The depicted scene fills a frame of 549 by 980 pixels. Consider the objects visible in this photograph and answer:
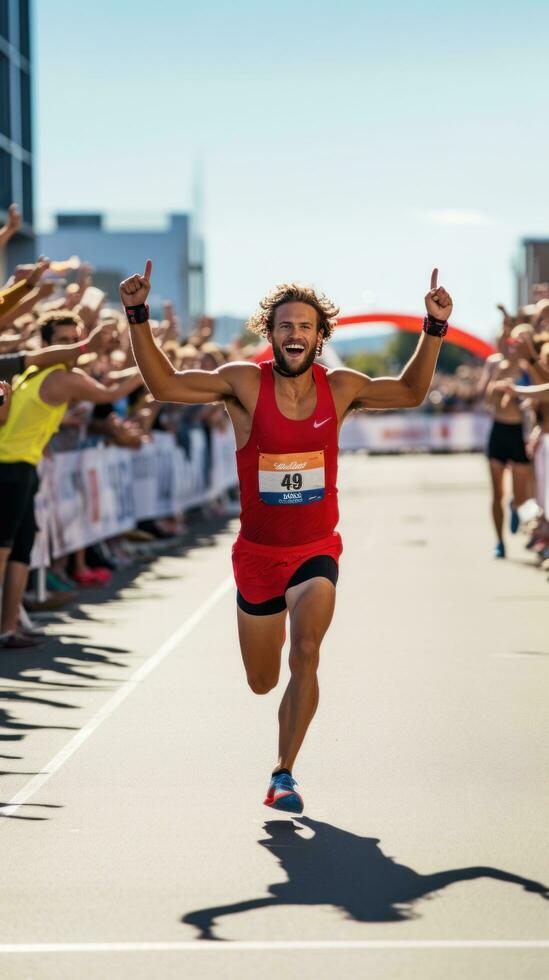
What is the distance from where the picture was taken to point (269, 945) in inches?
202

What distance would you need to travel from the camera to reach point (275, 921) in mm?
5375

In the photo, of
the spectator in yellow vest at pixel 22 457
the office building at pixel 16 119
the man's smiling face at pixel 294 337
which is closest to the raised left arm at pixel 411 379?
the man's smiling face at pixel 294 337

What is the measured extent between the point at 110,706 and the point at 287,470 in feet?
9.15

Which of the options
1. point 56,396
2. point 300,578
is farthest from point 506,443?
point 300,578

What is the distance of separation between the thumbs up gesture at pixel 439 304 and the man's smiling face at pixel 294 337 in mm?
464

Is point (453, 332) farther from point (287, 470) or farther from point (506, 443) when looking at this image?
point (287, 470)

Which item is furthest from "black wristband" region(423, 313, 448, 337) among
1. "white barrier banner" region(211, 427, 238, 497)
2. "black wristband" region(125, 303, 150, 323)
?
"white barrier banner" region(211, 427, 238, 497)

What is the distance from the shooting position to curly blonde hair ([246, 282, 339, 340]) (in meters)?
7.17

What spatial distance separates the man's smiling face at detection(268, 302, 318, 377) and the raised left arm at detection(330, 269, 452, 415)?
247mm

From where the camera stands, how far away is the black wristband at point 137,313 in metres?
6.95

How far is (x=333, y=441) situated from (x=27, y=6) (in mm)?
53335

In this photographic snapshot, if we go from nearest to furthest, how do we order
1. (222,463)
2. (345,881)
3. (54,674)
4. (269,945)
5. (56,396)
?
1. (269,945)
2. (345,881)
3. (54,674)
4. (56,396)
5. (222,463)

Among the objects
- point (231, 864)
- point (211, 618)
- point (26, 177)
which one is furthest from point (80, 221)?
point (231, 864)

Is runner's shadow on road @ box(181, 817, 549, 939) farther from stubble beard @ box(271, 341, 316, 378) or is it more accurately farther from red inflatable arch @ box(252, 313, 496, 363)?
red inflatable arch @ box(252, 313, 496, 363)
